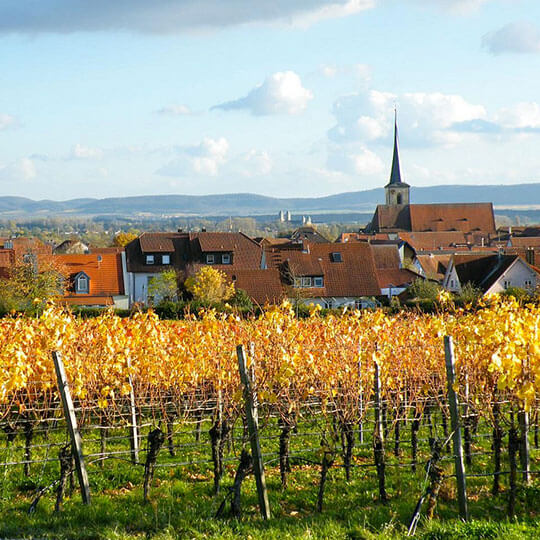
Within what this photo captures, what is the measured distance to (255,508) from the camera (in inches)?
305

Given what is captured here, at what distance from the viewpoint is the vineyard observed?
299 inches

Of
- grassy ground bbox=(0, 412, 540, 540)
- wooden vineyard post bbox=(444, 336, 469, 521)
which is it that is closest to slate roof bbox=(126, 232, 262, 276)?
grassy ground bbox=(0, 412, 540, 540)

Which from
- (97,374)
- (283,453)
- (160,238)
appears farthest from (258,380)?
(160,238)

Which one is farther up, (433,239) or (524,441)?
(433,239)

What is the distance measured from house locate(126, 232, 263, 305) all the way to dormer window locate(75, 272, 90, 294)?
5.24 metres

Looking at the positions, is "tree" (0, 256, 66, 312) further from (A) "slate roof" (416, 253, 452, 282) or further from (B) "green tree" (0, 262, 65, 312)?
(A) "slate roof" (416, 253, 452, 282)

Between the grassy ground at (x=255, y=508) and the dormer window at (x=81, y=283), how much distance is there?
38.4 m

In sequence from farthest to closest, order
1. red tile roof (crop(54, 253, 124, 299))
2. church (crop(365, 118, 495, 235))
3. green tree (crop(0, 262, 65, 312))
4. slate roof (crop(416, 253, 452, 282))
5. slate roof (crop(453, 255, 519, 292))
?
church (crop(365, 118, 495, 235))
slate roof (crop(416, 253, 452, 282))
red tile roof (crop(54, 253, 124, 299))
slate roof (crop(453, 255, 519, 292))
green tree (crop(0, 262, 65, 312))

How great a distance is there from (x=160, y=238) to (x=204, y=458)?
4612cm

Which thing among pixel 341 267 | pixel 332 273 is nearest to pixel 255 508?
pixel 332 273

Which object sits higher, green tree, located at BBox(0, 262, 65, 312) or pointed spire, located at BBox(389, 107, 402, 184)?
pointed spire, located at BBox(389, 107, 402, 184)

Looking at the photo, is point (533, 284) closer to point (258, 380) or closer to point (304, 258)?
point (304, 258)

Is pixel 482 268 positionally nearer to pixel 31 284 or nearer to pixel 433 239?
pixel 31 284

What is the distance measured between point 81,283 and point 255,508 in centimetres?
4152
